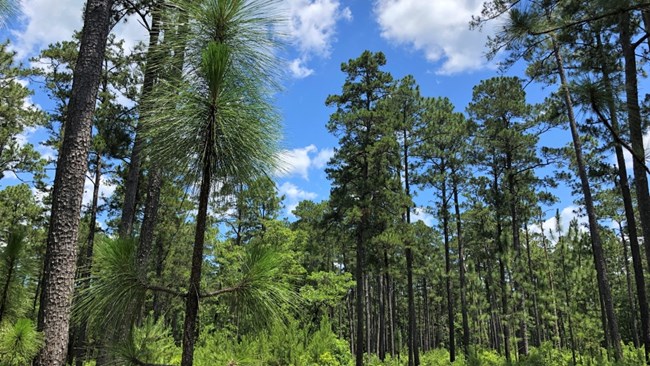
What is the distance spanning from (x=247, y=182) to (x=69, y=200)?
7.17 feet

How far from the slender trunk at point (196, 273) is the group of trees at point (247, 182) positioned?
1 cm

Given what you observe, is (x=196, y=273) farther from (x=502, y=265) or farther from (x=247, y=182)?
(x=502, y=265)

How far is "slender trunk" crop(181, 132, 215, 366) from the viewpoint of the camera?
2.28m

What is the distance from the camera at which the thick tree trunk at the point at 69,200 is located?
3709 millimetres

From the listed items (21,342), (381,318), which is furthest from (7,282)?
(381,318)

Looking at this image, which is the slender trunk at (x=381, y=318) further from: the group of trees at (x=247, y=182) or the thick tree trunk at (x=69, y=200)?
the thick tree trunk at (x=69, y=200)

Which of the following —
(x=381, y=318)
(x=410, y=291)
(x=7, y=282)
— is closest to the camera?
(x=7, y=282)

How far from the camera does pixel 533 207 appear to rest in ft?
64.4

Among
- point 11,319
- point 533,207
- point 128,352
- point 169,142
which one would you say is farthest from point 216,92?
point 533,207

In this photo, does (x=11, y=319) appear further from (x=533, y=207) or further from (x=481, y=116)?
(x=533, y=207)

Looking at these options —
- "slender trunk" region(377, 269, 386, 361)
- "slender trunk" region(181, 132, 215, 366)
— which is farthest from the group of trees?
"slender trunk" region(377, 269, 386, 361)

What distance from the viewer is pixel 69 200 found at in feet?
12.5

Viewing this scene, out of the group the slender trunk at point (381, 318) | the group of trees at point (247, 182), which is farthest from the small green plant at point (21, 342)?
the slender trunk at point (381, 318)

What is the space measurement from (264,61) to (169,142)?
0.86m
